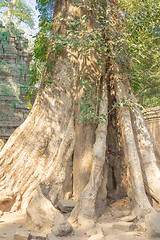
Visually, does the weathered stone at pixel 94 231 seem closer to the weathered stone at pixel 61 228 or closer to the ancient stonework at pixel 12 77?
the weathered stone at pixel 61 228

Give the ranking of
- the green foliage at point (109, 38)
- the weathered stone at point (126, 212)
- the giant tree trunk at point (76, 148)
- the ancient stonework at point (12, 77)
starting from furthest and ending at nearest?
the ancient stonework at point (12, 77) < the green foliage at point (109, 38) < the giant tree trunk at point (76, 148) < the weathered stone at point (126, 212)

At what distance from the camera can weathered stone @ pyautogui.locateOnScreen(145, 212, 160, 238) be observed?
261 cm

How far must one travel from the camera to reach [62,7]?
16.5ft

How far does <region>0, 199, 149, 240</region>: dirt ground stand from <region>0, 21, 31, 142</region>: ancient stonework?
7.00 meters

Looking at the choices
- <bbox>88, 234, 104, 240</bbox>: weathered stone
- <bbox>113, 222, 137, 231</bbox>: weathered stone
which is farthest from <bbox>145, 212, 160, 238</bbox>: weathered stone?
<bbox>88, 234, 104, 240</bbox>: weathered stone

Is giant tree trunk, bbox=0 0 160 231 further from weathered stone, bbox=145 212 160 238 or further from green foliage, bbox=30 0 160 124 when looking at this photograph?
weathered stone, bbox=145 212 160 238

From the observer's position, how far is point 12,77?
36.3 ft

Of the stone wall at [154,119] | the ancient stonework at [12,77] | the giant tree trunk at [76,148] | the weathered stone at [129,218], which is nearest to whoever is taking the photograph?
the weathered stone at [129,218]

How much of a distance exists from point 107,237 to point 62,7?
431 centimetres

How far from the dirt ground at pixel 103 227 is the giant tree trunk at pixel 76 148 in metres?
0.19

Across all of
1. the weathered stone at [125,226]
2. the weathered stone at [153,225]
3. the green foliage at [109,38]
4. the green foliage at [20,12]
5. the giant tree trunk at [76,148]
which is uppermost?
the green foliage at [20,12]

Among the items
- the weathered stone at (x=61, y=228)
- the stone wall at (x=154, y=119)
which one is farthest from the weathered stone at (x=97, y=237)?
the stone wall at (x=154, y=119)

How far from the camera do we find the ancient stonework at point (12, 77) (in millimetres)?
10484

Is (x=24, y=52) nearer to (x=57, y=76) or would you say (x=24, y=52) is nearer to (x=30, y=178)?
(x=57, y=76)
